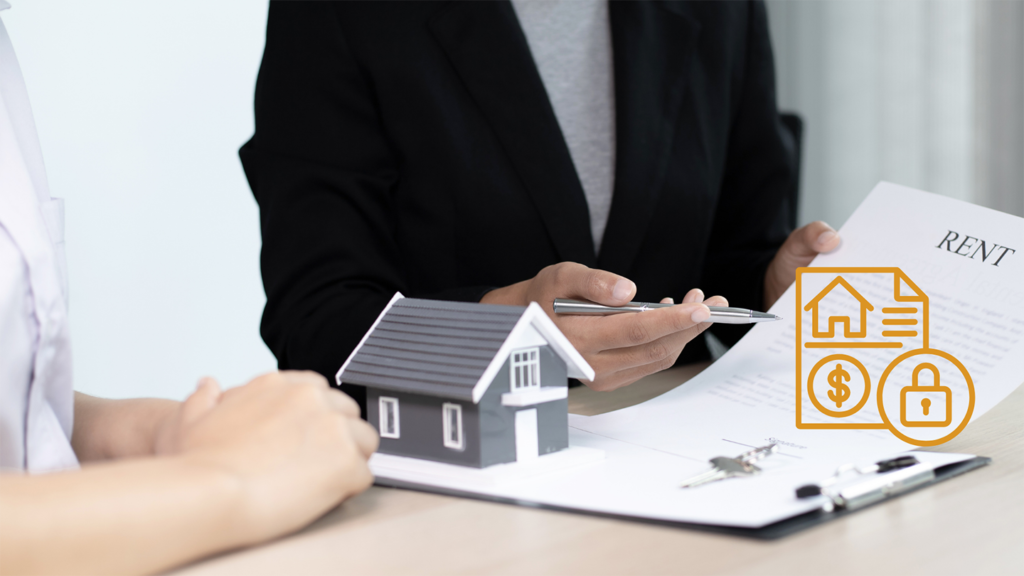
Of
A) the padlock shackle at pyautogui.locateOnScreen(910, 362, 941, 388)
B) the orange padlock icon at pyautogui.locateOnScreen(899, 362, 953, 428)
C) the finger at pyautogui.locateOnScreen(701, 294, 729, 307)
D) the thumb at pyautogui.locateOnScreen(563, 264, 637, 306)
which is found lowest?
the orange padlock icon at pyautogui.locateOnScreen(899, 362, 953, 428)

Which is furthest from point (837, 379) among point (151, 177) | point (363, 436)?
point (151, 177)

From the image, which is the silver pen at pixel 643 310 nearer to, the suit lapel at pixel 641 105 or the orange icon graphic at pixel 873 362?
the orange icon graphic at pixel 873 362

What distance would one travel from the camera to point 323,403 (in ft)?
1.65

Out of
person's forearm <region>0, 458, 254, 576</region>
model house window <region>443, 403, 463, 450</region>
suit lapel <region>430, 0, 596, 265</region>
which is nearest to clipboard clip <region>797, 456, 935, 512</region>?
model house window <region>443, 403, 463, 450</region>

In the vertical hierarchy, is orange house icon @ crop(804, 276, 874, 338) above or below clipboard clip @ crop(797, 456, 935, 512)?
above

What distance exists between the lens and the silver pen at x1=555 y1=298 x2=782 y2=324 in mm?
677

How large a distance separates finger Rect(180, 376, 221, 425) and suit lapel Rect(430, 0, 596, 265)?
1.97 feet

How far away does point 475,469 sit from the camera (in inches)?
22.1

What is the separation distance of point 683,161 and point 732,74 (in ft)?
0.66

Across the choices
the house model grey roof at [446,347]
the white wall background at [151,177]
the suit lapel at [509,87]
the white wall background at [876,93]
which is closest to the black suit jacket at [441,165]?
the suit lapel at [509,87]

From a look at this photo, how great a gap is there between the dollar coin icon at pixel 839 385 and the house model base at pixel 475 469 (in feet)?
0.80

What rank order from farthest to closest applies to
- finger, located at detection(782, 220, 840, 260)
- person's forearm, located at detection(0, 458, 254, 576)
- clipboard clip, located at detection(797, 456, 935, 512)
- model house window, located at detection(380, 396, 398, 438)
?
finger, located at detection(782, 220, 840, 260) < model house window, located at detection(380, 396, 398, 438) < clipboard clip, located at detection(797, 456, 935, 512) < person's forearm, located at detection(0, 458, 254, 576)

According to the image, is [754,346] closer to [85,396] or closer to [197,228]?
[85,396]

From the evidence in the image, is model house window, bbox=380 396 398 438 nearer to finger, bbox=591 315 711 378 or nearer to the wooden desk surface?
the wooden desk surface
